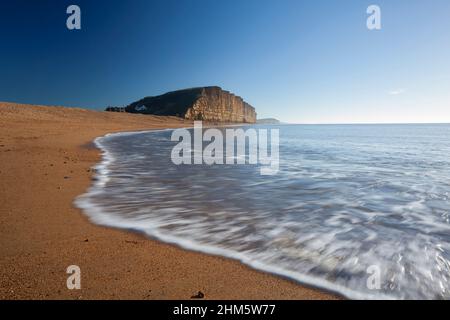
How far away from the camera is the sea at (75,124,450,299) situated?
2945 mm

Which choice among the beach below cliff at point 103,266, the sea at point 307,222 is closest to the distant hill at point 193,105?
the sea at point 307,222

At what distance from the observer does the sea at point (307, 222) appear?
2.95 m

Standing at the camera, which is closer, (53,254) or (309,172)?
(53,254)

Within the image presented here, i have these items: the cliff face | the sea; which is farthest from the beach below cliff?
the cliff face

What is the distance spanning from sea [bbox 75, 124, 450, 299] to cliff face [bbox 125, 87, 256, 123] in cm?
8348

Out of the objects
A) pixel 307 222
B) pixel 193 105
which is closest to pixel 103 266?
pixel 307 222

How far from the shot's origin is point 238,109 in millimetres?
137500

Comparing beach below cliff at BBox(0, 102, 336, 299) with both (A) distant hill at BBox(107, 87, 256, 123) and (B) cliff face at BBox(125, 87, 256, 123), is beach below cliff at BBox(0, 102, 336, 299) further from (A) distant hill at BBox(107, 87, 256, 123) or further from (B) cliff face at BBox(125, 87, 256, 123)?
(B) cliff face at BBox(125, 87, 256, 123)

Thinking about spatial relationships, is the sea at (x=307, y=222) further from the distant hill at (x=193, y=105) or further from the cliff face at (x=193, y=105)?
the cliff face at (x=193, y=105)

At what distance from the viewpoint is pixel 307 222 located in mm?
4516

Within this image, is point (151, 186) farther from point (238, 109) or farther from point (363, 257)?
point (238, 109)
